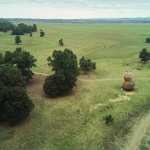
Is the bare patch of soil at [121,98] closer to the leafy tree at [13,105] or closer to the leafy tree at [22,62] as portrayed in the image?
the leafy tree at [13,105]

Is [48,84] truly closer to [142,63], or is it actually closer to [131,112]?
[131,112]

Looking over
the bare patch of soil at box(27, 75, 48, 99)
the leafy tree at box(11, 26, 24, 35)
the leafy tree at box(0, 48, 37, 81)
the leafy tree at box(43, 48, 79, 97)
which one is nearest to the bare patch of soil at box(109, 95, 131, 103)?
the leafy tree at box(43, 48, 79, 97)

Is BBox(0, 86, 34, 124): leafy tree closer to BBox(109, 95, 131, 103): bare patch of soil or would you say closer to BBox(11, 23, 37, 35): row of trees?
BBox(109, 95, 131, 103): bare patch of soil

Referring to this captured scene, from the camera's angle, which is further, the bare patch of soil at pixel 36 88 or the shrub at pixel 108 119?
the bare patch of soil at pixel 36 88

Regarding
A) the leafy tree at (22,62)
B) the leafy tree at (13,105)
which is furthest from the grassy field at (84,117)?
the leafy tree at (22,62)

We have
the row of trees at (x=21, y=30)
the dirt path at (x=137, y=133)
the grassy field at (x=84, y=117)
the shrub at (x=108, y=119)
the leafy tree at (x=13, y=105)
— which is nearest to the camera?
the grassy field at (x=84, y=117)

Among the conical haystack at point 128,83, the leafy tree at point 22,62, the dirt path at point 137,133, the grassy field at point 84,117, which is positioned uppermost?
the leafy tree at point 22,62
